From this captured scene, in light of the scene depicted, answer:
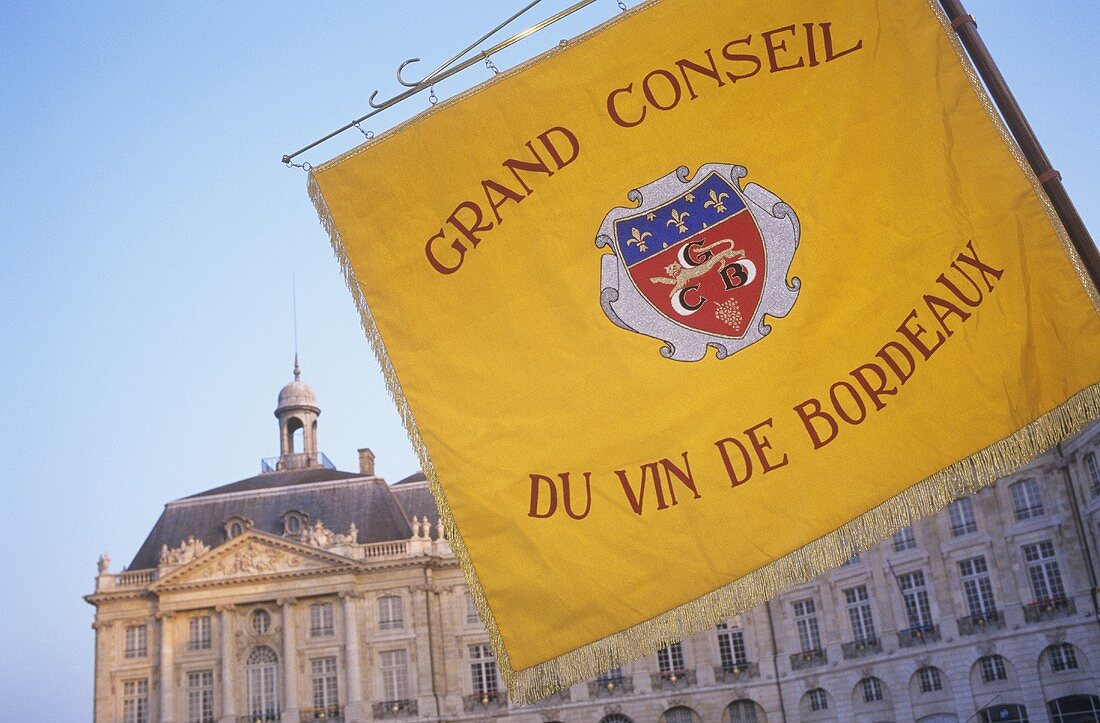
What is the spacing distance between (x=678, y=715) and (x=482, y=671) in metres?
7.84

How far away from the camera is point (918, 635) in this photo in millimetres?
36656

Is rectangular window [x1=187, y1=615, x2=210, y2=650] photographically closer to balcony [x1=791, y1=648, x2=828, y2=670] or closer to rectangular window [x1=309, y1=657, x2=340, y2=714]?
rectangular window [x1=309, y1=657, x2=340, y2=714]

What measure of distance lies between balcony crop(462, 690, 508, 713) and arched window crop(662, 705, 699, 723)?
620 cm

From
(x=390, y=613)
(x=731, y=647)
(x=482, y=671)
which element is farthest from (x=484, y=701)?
(x=731, y=647)

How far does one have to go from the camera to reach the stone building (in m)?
35.4

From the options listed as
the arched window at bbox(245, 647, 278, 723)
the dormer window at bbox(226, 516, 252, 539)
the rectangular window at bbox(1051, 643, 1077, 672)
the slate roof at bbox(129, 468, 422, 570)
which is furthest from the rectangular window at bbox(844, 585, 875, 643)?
the dormer window at bbox(226, 516, 252, 539)

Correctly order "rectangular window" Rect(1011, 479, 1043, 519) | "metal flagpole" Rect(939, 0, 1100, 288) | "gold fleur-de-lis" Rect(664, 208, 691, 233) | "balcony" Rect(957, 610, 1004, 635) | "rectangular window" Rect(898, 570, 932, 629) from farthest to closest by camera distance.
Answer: "rectangular window" Rect(898, 570, 932, 629) < "balcony" Rect(957, 610, 1004, 635) < "rectangular window" Rect(1011, 479, 1043, 519) < "gold fleur-de-lis" Rect(664, 208, 691, 233) < "metal flagpole" Rect(939, 0, 1100, 288)

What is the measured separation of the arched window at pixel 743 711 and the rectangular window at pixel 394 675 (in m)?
12.4

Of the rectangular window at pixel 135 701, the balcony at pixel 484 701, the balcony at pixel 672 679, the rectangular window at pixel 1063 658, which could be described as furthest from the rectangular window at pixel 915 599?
the rectangular window at pixel 135 701

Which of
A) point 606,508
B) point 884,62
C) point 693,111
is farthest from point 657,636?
point 884,62

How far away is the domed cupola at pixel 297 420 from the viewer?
53.0 meters

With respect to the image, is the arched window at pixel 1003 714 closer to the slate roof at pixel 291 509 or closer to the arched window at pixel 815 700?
the arched window at pixel 815 700

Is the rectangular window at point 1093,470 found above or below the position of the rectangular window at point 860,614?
above

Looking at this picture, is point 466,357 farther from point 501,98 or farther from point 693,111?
point 693,111
